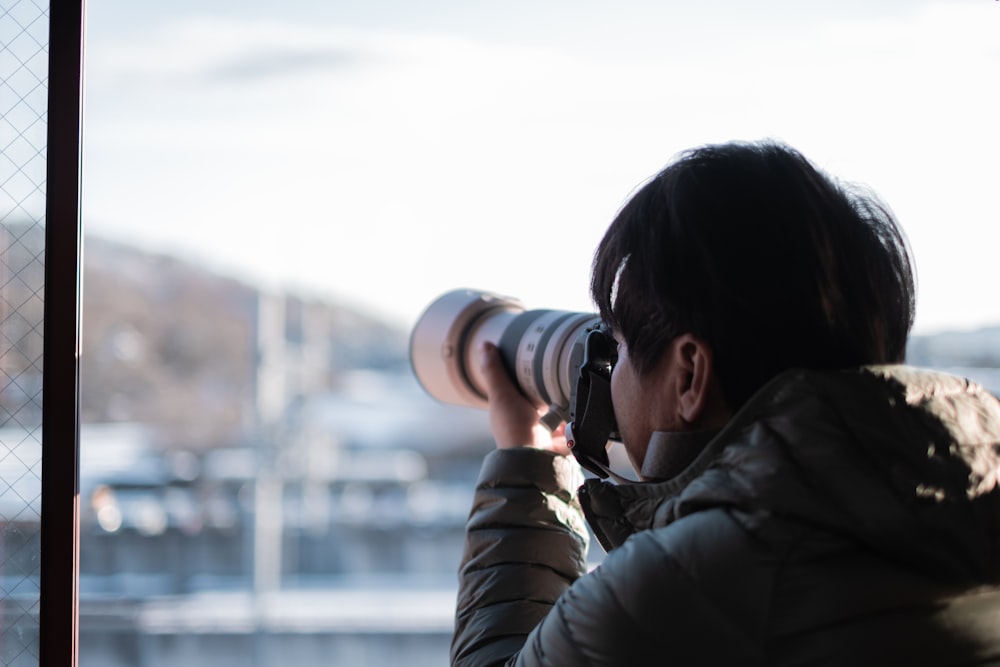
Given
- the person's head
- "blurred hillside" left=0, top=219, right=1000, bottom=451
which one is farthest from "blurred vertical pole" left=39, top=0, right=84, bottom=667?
"blurred hillside" left=0, top=219, right=1000, bottom=451

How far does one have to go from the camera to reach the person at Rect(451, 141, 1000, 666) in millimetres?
434

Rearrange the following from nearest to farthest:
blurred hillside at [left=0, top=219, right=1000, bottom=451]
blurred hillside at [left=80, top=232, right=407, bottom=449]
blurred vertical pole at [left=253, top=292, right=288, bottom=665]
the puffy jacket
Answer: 1. the puffy jacket
2. blurred vertical pole at [left=253, top=292, right=288, bottom=665]
3. blurred hillside at [left=0, top=219, right=1000, bottom=451]
4. blurred hillside at [left=80, top=232, right=407, bottom=449]

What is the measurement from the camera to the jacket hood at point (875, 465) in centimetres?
43

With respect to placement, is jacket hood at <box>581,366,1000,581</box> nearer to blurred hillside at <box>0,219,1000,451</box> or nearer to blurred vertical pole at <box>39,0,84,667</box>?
blurred vertical pole at <box>39,0,84,667</box>

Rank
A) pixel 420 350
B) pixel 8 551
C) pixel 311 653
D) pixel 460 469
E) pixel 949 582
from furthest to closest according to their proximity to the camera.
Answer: pixel 460 469, pixel 311 653, pixel 420 350, pixel 8 551, pixel 949 582

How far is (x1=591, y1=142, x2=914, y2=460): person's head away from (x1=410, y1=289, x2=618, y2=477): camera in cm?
12

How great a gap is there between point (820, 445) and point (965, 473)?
0.07 m

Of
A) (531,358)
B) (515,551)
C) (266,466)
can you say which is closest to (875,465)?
(515,551)

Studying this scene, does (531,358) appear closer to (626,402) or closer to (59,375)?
(626,402)

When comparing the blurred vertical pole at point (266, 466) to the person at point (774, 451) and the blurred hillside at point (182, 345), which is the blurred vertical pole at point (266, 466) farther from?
the blurred hillside at point (182, 345)

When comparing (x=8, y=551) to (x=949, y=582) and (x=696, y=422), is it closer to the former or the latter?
(x=696, y=422)

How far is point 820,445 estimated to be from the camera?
1.47ft

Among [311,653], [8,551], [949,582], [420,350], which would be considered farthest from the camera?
[311,653]

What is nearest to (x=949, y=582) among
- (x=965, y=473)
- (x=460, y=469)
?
(x=965, y=473)
